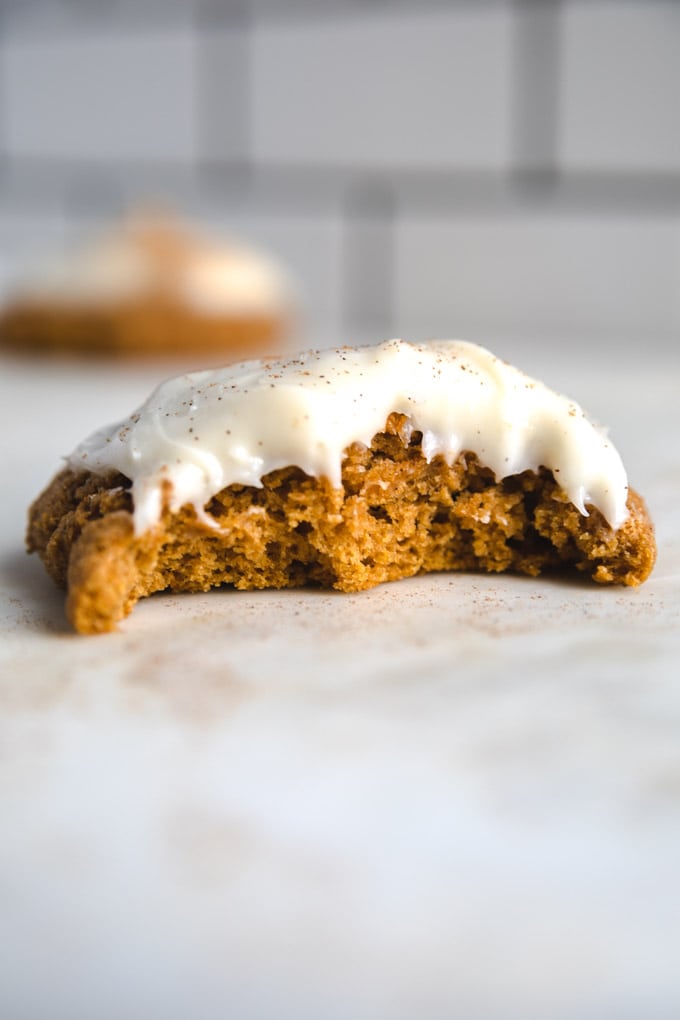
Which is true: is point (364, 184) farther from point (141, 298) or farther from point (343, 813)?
point (343, 813)

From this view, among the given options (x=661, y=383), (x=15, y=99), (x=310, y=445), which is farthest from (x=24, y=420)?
(x=15, y=99)

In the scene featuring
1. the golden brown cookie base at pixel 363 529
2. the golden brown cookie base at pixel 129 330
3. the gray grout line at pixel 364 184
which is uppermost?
the gray grout line at pixel 364 184

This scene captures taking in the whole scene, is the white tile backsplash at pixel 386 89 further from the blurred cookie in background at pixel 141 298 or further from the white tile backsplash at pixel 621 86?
the blurred cookie in background at pixel 141 298

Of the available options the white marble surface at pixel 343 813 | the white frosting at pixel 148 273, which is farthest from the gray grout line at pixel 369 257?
the white marble surface at pixel 343 813

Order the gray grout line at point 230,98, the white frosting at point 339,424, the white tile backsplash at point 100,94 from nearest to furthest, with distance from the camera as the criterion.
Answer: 1. the white frosting at point 339,424
2. the gray grout line at point 230,98
3. the white tile backsplash at point 100,94

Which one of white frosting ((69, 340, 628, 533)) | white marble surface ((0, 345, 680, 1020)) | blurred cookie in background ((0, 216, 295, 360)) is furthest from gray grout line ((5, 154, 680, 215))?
white marble surface ((0, 345, 680, 1020))

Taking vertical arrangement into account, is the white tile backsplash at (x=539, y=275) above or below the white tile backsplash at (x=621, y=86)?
below

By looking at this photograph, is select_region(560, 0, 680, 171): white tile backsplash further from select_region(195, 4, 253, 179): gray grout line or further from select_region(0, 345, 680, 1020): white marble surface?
select_region(0, 345, 680, 1020): white marble surface
